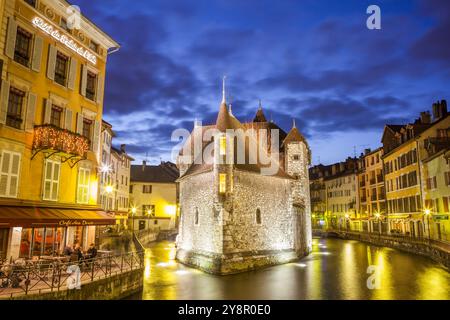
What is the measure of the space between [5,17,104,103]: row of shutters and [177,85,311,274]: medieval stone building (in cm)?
955

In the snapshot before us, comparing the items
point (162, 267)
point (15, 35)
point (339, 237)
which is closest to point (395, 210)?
point (339, 237)

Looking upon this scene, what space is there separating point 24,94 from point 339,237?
→ 5018cm

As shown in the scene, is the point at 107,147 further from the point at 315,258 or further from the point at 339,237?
the point at 339,237

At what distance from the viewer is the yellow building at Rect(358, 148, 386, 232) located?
4891cm

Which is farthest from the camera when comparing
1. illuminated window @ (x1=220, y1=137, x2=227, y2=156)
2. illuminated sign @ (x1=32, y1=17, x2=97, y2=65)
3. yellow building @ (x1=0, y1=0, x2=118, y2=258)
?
illuminated window @ (x1=220, y1=137, x2=227, y2=156)

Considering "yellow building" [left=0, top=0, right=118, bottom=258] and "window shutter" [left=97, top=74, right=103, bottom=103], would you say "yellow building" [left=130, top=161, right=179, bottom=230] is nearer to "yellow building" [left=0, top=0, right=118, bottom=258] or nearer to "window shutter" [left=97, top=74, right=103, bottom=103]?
"yellow building" [left=0, top=0, right=118, bottom=258]

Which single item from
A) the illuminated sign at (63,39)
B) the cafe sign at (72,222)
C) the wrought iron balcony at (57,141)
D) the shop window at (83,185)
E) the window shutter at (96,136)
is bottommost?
the cafe sign at (72,222)

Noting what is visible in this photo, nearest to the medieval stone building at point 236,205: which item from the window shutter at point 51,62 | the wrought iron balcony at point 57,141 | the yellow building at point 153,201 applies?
the wrought iron balcony at point 57,141

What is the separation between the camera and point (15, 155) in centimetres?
1418

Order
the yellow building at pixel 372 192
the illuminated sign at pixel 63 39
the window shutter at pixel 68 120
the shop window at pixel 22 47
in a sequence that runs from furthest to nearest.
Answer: the yellow building at pixel 372 192, the window shutter at pixel 68 120, the illuminated sign at pixel 63 39, the shop window at pixel 22 47

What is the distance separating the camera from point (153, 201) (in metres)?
A: 55.2

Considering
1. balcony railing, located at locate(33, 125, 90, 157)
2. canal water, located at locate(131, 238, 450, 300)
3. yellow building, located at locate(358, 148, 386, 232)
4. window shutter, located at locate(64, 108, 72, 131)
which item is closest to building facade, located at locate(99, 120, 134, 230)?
canal water, located at locate(131, 238, 450, 300)

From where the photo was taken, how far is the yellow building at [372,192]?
4891 centimetres

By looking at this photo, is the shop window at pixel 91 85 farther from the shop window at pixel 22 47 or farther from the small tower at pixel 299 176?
the small tower at pixel 299 176
